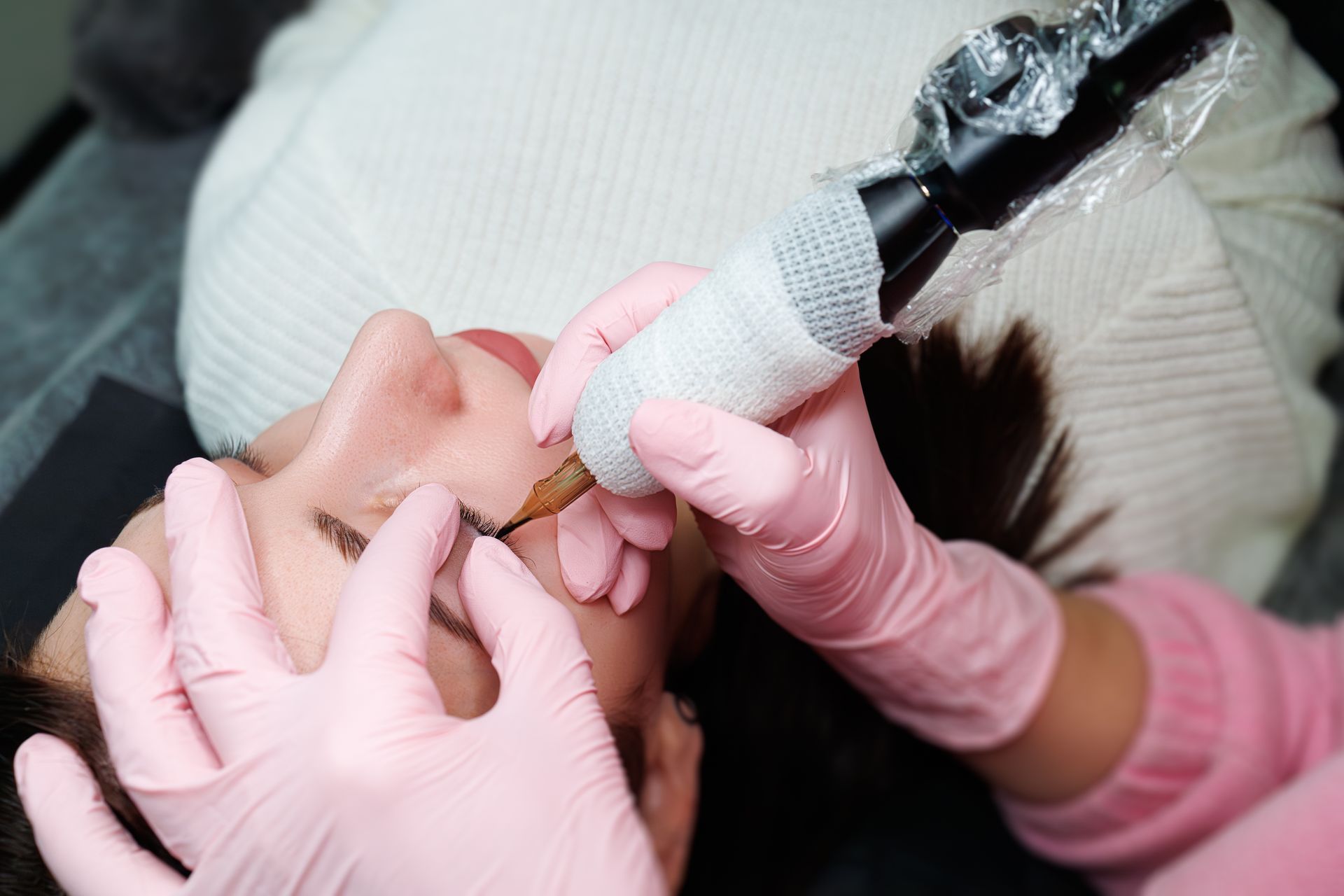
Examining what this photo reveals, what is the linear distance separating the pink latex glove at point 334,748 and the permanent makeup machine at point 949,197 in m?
0.18

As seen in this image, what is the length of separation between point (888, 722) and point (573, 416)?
702 millimetres

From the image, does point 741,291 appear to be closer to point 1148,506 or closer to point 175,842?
point 175,842

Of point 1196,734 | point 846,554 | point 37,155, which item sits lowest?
point 1196,734

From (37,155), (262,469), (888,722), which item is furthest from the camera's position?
(37,155)

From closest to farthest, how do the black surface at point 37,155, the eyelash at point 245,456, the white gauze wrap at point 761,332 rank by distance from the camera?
the white gauze wrap at point 761,332
the eyelash at point 245,456
the black surface at point 37,155

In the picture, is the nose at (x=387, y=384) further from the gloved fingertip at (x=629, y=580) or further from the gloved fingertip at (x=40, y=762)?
the gloved fingertip at (x=40, y=762)

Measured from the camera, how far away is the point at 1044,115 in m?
0.61

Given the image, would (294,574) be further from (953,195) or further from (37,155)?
(37,155)

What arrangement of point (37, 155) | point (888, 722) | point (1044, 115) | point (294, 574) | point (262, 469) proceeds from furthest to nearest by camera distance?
point (37, 155)
point (888, 722)
point (262, 469)
point (294, 574)
point (1044, 115)

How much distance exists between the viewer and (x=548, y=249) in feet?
3.59

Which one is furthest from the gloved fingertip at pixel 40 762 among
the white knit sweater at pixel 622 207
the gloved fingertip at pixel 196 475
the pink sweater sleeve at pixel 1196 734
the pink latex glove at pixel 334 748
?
the pink sweater sleeve at pixel 1196 734

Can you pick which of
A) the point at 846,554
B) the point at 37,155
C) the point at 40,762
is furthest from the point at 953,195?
the point at 37,155

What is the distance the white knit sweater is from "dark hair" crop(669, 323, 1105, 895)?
0.08m

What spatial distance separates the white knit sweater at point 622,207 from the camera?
1059 mm
